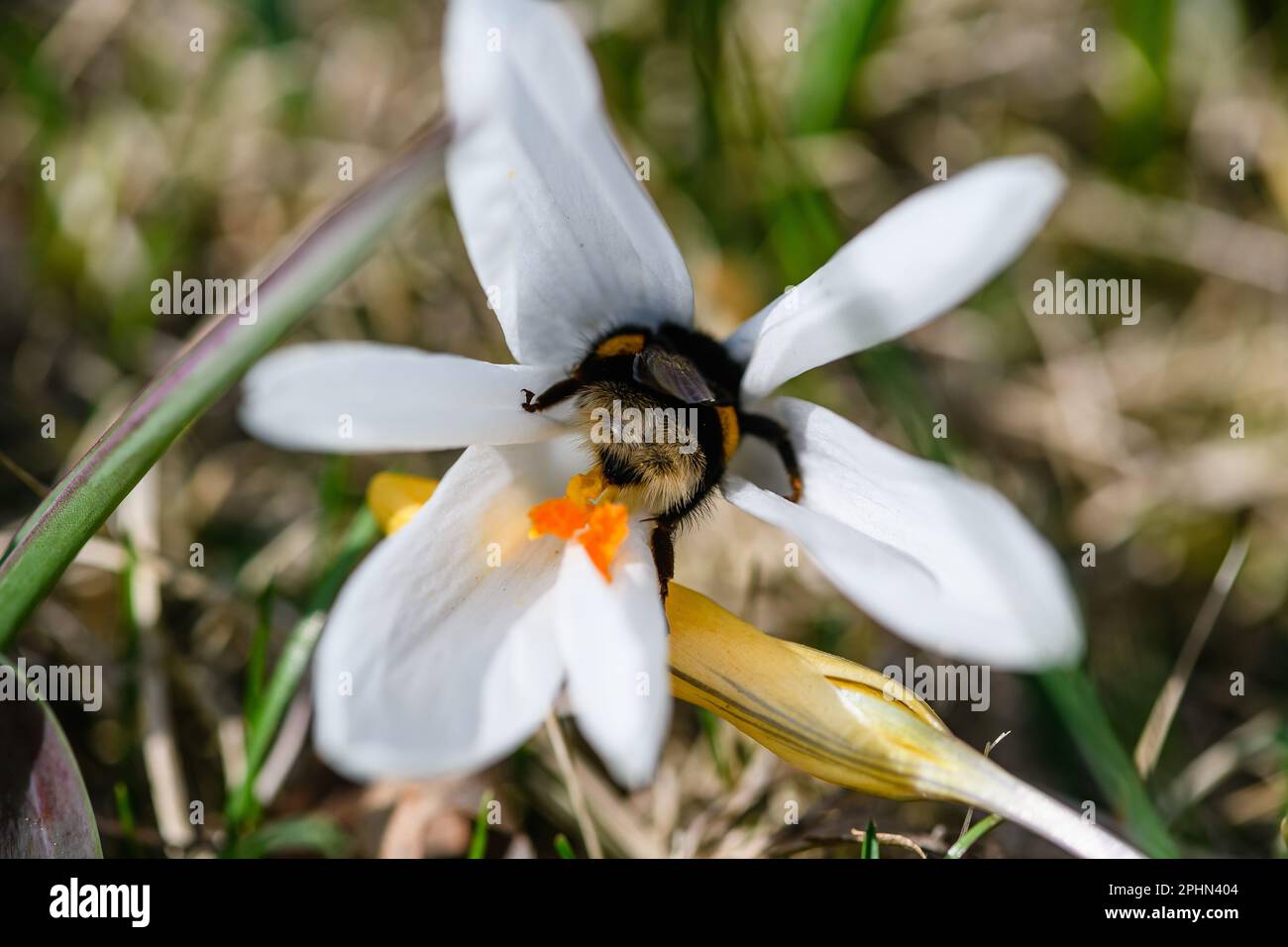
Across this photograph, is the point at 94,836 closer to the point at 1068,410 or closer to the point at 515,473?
the point at 515,473

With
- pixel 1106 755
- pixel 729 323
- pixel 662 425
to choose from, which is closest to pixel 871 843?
pixel 1106 755

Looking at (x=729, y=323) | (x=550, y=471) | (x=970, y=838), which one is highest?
(x=729, y=323)

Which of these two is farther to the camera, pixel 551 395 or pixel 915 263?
pixel 551 395

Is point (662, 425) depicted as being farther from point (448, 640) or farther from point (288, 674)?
point (288, 674)

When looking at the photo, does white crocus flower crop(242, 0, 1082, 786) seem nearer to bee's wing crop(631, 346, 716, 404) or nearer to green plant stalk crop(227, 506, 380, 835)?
bee's wing crop(631, 346, 716, 404)

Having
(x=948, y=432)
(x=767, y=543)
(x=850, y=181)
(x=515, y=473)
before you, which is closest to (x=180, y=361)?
(x=515, y=473)
